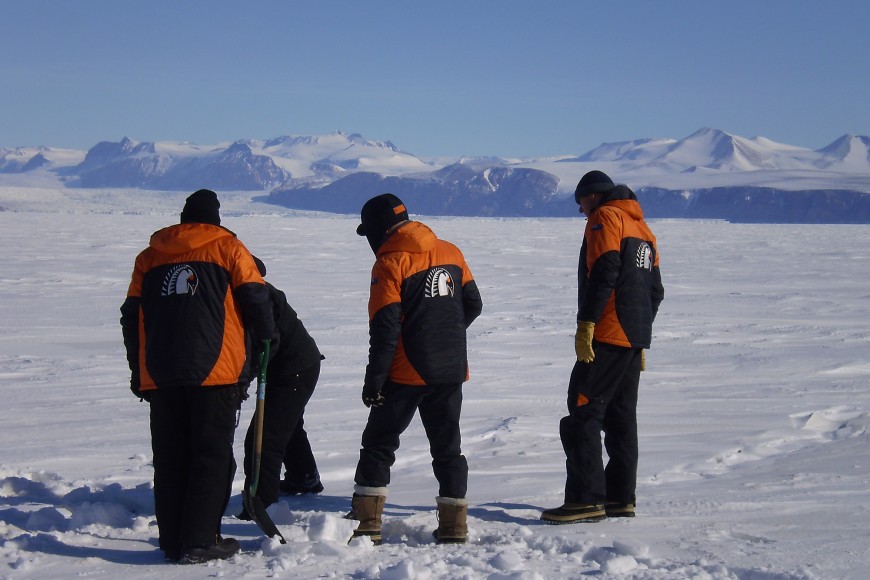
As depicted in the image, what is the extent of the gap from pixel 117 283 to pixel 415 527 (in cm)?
1351

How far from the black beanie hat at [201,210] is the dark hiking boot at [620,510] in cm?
193

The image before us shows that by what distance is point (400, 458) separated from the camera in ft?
16.2

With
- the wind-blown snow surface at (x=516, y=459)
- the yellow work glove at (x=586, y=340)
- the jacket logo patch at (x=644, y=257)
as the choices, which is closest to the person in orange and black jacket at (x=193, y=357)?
the wind-blown snow surface at (x=516, y=459)

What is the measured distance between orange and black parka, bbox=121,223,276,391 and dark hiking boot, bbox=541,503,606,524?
4.41ft

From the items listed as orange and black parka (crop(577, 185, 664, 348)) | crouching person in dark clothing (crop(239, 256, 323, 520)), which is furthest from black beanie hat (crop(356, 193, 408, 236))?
orange and black parka (crop(577, 185, 664, 348))

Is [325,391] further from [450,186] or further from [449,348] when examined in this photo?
[450,186]

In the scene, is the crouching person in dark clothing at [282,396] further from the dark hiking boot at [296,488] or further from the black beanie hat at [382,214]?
the black beanie hat at [382,214]

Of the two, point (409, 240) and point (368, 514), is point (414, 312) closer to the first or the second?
point (409, 240)

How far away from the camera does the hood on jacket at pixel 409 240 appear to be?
127 inches

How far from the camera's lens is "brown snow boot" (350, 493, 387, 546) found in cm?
330

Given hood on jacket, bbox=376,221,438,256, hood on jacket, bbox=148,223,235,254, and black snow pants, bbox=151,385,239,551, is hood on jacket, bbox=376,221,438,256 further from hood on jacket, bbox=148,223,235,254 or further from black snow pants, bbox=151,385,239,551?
black snow pants, bbox=151,385,239,551

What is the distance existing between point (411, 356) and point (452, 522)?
2.06 ft

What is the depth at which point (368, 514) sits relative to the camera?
3.30m

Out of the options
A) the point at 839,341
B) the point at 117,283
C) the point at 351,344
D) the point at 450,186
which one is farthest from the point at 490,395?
the point at 450,186
